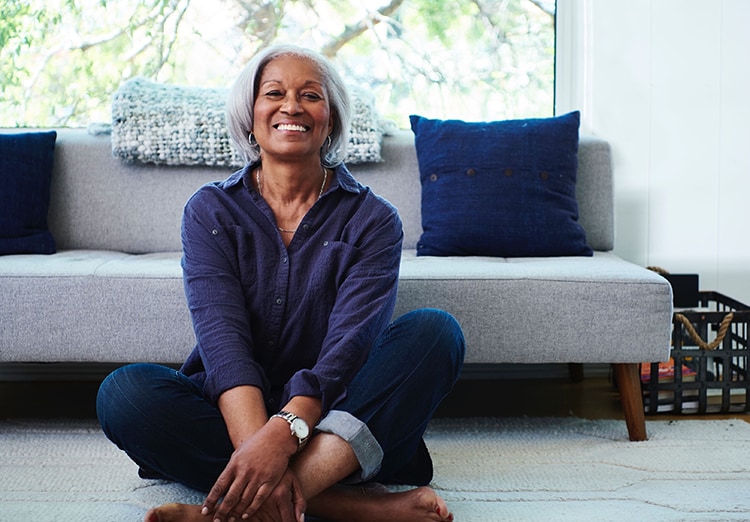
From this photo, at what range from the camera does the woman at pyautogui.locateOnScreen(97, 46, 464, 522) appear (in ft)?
4.93

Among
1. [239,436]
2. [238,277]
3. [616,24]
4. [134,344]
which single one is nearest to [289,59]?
[238,277]

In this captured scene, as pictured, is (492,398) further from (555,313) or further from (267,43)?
(267,43)

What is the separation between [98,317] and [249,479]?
94 cm

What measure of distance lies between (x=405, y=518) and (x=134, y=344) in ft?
3.08

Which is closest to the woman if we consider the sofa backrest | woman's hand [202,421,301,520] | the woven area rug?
woman's hand [202,421,301,520]

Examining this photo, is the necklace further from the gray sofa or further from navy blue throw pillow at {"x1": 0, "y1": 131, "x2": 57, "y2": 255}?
navy blue throw pillow at {"x1": 0, "y1": 131, "x2": 57, "y2": 255}

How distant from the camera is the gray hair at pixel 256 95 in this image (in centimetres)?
173

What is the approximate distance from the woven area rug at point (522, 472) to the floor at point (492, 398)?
10 cm

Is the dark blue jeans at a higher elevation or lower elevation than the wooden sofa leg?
Result: higher

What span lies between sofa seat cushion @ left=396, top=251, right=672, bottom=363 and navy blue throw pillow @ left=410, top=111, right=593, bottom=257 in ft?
1.41

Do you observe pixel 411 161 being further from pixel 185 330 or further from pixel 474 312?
pixel 185 330

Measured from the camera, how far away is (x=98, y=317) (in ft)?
7.10

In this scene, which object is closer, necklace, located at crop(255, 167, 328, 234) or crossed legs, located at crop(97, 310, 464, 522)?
crossed legs, located at crop(97, 310, 464, 522)

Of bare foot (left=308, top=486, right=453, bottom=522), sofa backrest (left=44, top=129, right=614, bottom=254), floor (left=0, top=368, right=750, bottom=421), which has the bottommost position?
floor (left=0, top=368, right=750, bottom=421)
